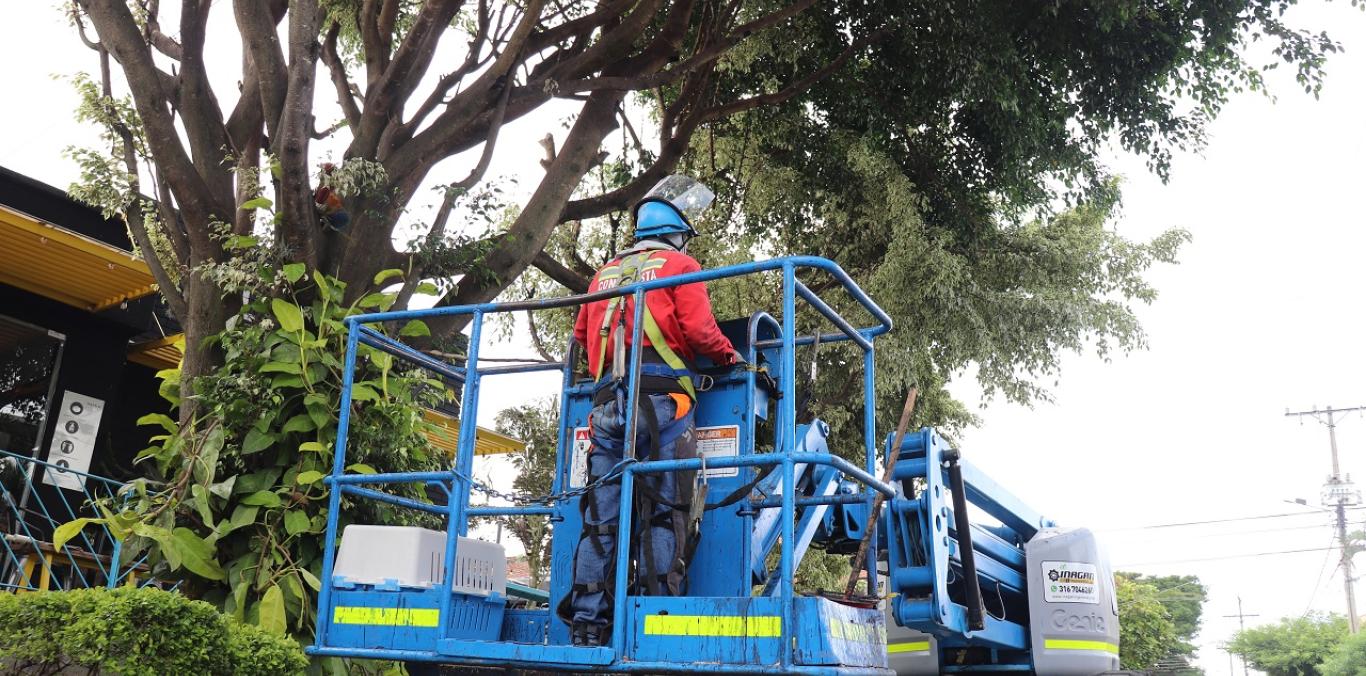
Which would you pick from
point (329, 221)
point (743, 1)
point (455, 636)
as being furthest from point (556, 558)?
point (743, 1)

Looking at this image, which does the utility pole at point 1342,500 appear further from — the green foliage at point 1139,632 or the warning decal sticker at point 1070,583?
the warning decal sticker at point 1070,583

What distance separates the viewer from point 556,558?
559cm

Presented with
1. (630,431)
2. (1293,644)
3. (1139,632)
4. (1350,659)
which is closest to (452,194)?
(630,431)

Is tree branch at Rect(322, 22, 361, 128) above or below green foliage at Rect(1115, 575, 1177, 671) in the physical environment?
above

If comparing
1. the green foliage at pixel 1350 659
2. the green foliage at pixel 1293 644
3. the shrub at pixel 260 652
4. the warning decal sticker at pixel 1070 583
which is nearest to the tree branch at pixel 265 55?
the shrub at pixel 260 652

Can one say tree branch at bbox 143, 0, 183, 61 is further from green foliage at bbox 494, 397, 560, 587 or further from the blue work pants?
green foliage at bbox 494, 397, 560, 587

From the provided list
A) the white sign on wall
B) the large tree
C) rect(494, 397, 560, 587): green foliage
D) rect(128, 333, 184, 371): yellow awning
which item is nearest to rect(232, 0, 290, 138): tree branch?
the large tree

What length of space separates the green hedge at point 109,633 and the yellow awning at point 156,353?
764 centimetres

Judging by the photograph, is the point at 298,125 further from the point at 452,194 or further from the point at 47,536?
the point at 47,536

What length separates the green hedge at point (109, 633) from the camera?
Answer: 4.56 meters

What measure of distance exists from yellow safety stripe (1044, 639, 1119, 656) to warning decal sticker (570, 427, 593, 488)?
3252 millimetres

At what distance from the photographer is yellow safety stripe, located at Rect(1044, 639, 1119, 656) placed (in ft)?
22.2

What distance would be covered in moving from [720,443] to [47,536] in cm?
855

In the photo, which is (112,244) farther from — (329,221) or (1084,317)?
(1084,317)
